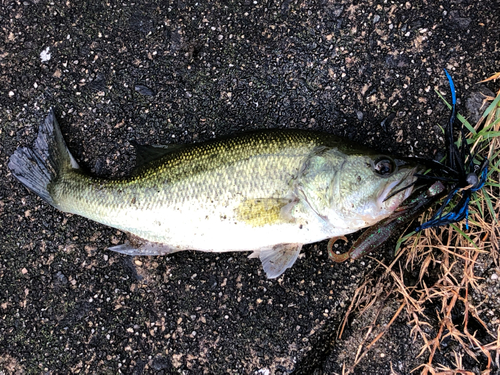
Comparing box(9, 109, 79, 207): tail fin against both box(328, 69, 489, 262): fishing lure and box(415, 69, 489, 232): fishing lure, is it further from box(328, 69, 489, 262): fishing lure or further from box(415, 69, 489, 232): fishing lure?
box(415, 69, 489, 232): fishing lure

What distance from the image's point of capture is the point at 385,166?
247 cm

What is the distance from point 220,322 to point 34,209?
1.99 metres

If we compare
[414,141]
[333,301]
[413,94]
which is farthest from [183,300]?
[413,94]

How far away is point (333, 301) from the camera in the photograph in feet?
9.68

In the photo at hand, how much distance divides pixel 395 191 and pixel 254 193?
0.97m

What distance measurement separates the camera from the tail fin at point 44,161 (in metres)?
3.05

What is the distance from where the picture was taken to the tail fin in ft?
10.0

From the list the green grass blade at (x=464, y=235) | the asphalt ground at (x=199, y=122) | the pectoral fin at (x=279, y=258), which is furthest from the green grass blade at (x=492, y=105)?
the pectoral fin at (x=279, y=258)

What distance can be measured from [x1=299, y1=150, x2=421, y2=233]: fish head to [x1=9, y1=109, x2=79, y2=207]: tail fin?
2047 mm

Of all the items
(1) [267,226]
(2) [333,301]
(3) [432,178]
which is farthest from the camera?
(2) [333,301]

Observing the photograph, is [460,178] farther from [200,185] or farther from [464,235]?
[200,185]

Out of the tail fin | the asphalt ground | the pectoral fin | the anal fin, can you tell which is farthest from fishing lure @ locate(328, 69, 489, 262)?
the tail fin

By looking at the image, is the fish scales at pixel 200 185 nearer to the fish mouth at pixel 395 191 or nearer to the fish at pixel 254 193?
the fish at pixel 254 193

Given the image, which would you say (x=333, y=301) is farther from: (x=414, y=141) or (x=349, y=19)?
(x=349, y=19)
